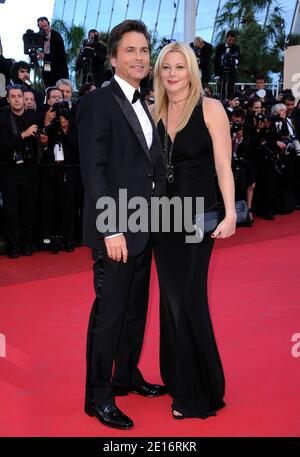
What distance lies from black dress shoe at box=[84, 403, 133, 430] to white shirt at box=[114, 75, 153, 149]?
1111 millimetres

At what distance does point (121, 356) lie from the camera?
3006 millimetres

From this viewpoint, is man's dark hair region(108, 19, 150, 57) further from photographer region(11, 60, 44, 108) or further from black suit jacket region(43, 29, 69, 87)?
black suit jacket region(43, 29, 69, 87)

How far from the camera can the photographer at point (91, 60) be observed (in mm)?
9812

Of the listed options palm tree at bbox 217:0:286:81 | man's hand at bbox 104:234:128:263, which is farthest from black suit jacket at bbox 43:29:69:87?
palm tree at bbox 217:0:286:81

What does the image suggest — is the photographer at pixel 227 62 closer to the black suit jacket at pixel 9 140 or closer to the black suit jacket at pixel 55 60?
the black suit jacket at pixel 55 60

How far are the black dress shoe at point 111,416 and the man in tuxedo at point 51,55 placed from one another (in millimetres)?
7257

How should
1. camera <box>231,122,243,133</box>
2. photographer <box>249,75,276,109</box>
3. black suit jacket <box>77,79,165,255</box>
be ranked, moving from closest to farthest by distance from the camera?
black suit jacket <box>77,79,165,255</box>, camera <box>231,122,243,133</box>, photographer <box>249,75,276,109</box>

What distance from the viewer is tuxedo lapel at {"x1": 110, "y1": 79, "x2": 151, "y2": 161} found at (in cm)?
259

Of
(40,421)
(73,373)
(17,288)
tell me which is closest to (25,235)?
(17,288)

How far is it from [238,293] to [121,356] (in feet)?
6.36

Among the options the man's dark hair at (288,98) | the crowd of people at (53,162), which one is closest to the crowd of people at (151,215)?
the crowd of people at (53,162)

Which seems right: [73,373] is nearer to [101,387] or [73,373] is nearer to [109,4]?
[101,387]

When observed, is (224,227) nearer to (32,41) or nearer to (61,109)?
(61,109)

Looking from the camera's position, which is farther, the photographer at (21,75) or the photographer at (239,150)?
the photographer at (239,150)
